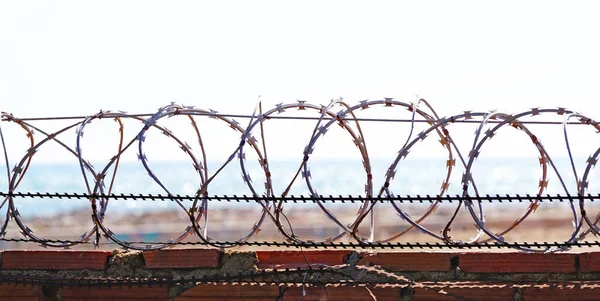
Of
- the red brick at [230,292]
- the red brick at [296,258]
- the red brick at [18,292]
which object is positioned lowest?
the red brick at [18,292]

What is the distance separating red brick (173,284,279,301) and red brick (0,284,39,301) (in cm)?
74

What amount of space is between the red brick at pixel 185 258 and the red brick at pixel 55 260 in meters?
0.26

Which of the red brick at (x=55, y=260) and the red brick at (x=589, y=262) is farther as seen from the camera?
the red brick at (x=55, y=260)

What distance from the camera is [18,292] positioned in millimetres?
4648

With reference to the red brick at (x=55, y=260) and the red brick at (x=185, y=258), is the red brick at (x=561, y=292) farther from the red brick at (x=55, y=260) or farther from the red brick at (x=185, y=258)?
the red brick at (x=55, y=260)

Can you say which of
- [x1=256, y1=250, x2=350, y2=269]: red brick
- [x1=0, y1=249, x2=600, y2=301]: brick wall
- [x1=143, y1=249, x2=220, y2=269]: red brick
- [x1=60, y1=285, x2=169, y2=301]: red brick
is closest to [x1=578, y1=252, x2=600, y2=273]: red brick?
[x1=0, y1=249, x2=600, y2=301]: brick wall

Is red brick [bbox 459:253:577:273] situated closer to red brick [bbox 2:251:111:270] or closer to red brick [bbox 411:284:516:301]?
red brick [bbox 411:284:516:301]

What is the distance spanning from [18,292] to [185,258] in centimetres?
88

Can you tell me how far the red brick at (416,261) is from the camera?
4438mm

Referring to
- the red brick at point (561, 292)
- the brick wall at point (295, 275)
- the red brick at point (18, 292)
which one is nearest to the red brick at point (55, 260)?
the brick wall at point (295, 275)

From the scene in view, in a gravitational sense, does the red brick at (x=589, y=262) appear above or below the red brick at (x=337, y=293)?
above

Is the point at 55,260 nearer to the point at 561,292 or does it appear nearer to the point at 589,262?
the point at 561,292

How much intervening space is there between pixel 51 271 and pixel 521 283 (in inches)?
92.1

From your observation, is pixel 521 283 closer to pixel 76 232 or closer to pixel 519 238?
pixel 519 238
